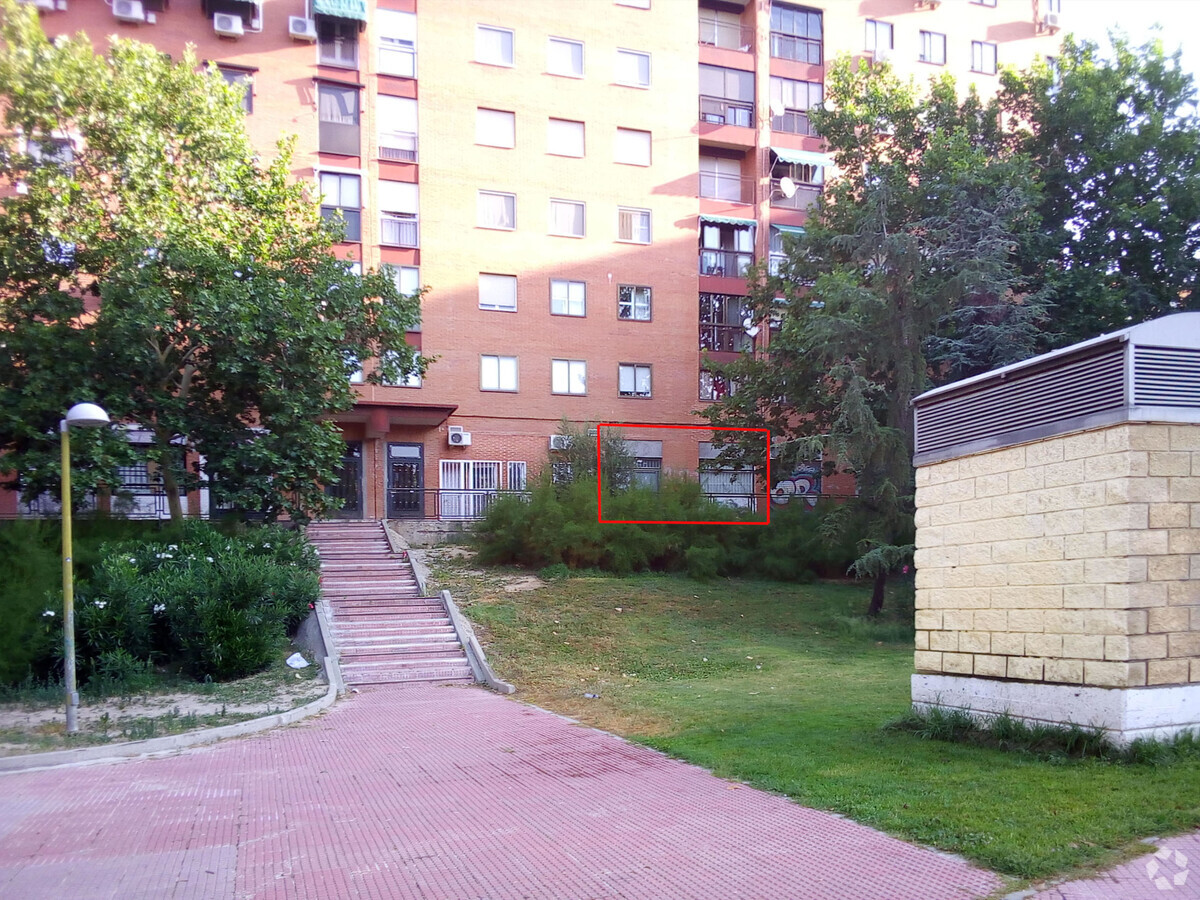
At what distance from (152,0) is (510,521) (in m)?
18.5

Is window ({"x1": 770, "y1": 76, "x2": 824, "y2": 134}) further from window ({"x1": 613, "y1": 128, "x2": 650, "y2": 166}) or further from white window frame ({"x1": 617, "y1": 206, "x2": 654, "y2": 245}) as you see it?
white window frame ({"x1": 617, "y1": 206, "x2": 654, "y2": 245})

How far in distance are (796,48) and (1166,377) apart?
30872 millimetres

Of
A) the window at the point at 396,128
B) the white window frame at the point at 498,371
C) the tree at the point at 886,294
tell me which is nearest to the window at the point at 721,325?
the tree at the point at 886,294

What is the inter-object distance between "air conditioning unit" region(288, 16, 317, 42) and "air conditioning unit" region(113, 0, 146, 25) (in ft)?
13.1

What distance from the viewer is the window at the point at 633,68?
32.3m

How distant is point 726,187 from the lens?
33.8 m

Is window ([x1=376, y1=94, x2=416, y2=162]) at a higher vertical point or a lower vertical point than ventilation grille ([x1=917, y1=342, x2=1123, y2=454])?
higher

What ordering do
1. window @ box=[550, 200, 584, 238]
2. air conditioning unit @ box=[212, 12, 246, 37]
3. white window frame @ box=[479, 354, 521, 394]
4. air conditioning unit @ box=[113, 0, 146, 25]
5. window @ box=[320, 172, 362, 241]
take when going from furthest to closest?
1. window @ box=[550, 200, 584, 238]
2. white window frame @ box=[479, 354, 521, 394]
3. window @ box=[320, 172, 362, 241]
4. air conditioning unit @ box=[212, 12, 246, 37]
5. air conditioning unit @ box=[113, 0, 146, 25]

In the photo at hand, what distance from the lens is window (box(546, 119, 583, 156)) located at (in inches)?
1231

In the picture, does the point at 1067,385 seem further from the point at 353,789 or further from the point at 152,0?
the point at 152,0

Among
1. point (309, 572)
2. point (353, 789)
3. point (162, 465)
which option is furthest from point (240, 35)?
point (353, 789)

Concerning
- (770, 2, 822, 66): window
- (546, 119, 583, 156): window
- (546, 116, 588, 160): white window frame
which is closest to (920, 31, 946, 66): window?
(770, 2, 822, 66): window

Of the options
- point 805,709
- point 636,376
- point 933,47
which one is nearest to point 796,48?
point 933,47

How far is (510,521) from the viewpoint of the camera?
22688 mm
